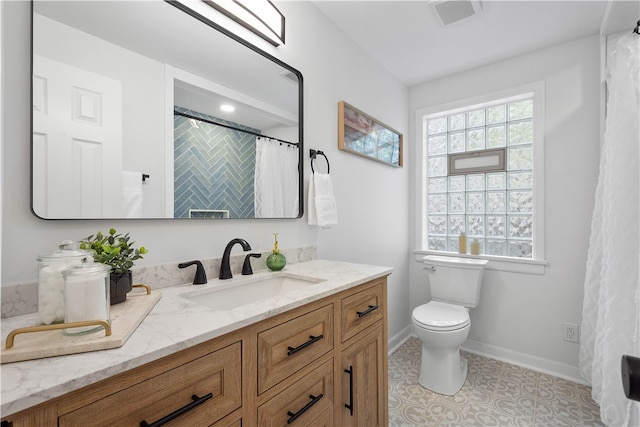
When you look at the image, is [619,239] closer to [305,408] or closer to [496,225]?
[496,225]

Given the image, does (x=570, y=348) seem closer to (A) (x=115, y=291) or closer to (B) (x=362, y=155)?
(B) (x=362, y=155)

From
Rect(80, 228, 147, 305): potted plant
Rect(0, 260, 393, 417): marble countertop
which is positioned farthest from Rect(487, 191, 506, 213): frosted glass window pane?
→ Rect(80, 228, 147, 305): potted plant

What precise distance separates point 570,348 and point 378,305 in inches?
70.7

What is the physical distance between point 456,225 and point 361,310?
6.03ft

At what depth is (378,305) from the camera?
1438 millimetres

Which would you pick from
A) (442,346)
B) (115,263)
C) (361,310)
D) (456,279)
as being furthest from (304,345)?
(456,279)

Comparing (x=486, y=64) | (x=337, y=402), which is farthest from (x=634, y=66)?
(x=337, y=402)

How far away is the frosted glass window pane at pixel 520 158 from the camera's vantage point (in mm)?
2430

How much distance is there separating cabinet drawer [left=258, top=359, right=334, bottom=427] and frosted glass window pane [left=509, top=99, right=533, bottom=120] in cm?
249

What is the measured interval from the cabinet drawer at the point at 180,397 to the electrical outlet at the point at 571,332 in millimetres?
2485

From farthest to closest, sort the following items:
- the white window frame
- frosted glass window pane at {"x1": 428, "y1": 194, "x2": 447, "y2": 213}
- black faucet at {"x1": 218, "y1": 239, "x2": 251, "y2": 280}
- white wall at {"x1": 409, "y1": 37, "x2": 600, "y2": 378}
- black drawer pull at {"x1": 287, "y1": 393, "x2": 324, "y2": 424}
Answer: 1. frosted glass window pane at {"x1": 428, "y1": 194, "x2": 447, "y2": 213}
2. the white window frame
3. white wall at {"x1": 409, "y1": 37, "x2": 600, "y2": 378}
4. black faucet at {"x1": 218, "y1": 239, "x2": 251, "y2": 280}
5. black drawer pull at {"x1": 287, "y1": 393, "x2": 324, "y2": 424}

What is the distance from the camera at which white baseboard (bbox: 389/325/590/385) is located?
2.18m

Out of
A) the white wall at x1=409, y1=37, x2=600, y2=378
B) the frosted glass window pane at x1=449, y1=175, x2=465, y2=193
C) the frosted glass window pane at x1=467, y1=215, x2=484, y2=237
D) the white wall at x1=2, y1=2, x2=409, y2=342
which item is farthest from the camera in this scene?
the frosted glass window pane at x1=449, y1=175, x2=465, y2=193

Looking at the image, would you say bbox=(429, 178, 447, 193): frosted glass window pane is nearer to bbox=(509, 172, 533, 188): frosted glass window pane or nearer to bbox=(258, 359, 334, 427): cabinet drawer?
bbox=(509, 172, 533, 188): frosted glass window pane
